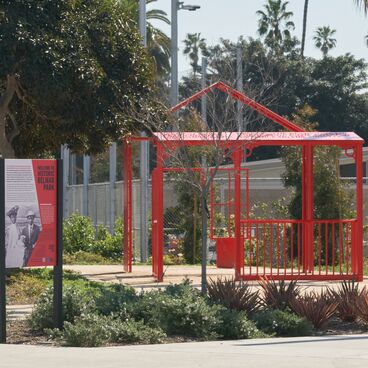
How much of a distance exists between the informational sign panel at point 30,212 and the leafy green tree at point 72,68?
5429 mm

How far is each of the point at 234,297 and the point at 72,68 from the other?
230 inches

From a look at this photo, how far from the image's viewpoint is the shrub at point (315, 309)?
46.8ft

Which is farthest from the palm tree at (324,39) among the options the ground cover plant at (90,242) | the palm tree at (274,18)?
the ground cover plant at (90,242)

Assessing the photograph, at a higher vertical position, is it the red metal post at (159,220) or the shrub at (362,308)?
the red metal post at (159,220)

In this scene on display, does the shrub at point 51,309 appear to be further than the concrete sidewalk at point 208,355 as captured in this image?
Yes

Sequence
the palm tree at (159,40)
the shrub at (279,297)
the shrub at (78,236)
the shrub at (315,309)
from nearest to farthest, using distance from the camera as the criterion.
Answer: the shrub at (315,309) < the shrub at (279,297) < the shrub at (78,236) < the palm tree at (159,40)

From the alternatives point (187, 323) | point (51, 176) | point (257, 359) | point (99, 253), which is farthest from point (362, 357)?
point (99, 253)

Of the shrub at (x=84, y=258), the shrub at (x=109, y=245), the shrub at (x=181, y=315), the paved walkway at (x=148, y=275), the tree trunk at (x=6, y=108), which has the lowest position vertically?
the shrub at (x=181, y=315)

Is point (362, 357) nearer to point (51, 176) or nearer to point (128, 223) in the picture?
point (51, 176)

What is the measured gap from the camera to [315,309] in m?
14.3

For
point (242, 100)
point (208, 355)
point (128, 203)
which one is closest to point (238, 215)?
point (242, 100)

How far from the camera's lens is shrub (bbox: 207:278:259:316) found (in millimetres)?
14672

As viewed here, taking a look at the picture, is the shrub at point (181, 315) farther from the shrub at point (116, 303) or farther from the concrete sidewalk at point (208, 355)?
the concrete sidewalk at point (208, 355)

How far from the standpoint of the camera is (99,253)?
31.0 m
